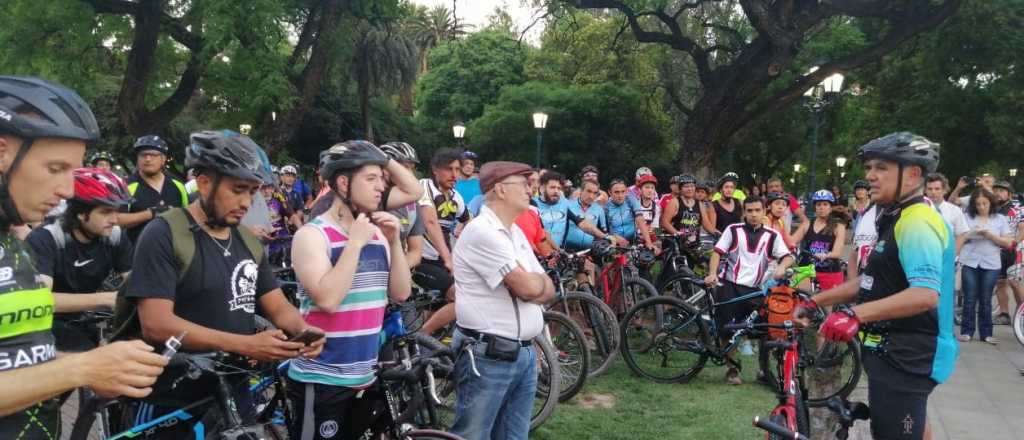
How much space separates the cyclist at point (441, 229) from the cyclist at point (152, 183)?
2355 millimetres

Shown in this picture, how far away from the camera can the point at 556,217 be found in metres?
8.22

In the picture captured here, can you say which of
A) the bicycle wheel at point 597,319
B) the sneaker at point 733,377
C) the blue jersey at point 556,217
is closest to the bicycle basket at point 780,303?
the sneaker at point 733,377

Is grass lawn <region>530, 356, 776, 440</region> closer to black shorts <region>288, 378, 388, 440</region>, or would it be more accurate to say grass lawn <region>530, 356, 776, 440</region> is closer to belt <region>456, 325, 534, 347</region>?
belt <region>456, 325, 534, 347</region>

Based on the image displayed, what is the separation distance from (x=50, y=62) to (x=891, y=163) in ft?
56.8

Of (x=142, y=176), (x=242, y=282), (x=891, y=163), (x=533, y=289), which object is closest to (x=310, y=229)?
(x=242, y=282)

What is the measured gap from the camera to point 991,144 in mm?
26109

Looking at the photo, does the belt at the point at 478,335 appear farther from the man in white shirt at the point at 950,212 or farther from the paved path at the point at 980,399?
the man in white shirt at the point at 950,212

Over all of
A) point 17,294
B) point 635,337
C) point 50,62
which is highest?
point 50,62

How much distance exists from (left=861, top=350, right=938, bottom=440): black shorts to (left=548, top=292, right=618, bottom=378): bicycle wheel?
3.35 metres

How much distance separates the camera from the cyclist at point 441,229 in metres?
5.70

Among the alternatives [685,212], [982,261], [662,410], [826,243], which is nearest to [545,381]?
[662,410]

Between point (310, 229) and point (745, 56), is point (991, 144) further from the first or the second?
point (310, 229)

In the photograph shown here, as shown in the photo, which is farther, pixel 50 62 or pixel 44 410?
pixel 50 62

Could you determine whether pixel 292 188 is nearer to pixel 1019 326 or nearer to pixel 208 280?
pixel 1019 326
